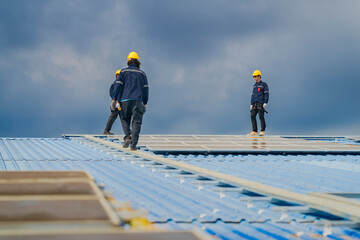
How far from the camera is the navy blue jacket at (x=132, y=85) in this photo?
10516 mm

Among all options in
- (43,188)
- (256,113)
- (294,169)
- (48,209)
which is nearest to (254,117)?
(256,113)

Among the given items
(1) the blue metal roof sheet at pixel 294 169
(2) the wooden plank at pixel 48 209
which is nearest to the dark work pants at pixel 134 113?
(1) the blue metal roof sheet at pixel 294 169

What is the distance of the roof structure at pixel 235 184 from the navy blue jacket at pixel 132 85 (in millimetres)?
1266

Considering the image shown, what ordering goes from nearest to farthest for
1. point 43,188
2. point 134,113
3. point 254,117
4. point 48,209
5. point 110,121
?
point 48,209 < point 43,188 < point 134,113 < point 110,121 < point 254,117

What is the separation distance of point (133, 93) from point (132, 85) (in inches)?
7.4

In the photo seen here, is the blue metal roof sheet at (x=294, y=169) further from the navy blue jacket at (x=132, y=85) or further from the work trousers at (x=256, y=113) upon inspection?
the work trousers at (x=256, y=113)

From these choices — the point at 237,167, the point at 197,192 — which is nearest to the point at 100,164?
the point at 237,167

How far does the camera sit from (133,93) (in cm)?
1052

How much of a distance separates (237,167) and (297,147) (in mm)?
4342

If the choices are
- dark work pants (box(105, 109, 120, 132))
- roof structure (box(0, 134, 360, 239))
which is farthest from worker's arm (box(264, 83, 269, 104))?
dark work pants (box(105, 109, 120, 132))

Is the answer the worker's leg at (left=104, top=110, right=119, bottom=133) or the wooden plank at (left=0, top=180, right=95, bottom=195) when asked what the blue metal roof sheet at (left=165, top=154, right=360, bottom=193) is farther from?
the worker's leg at (left=104, top=110, right=119, bottom=133)

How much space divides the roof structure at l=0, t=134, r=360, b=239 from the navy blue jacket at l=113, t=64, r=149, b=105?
49.8 inches

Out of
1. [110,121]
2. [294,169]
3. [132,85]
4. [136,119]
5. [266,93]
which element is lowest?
Result: [294,169]

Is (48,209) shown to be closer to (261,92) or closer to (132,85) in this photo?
(132,85)
